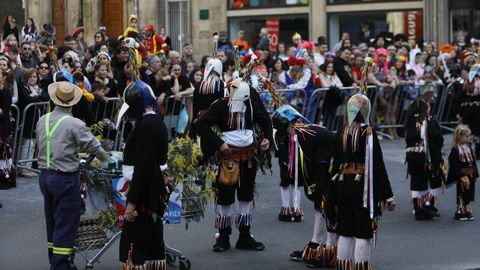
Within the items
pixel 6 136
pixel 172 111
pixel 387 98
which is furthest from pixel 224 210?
A: pixel 387 98

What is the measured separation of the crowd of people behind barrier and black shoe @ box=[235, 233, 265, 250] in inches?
86.9

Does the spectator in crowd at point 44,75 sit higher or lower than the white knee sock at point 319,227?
higher

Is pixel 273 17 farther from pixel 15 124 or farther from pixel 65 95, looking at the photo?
pixel 65 95

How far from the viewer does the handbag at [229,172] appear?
33.3 feet

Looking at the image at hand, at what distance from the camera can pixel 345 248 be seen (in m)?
8.73

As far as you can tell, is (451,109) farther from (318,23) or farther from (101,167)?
(101,167)

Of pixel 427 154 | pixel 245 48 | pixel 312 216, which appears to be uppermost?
pixel 245 48

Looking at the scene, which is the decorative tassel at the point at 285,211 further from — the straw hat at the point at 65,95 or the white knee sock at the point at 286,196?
the straw hat at the point at 65,95

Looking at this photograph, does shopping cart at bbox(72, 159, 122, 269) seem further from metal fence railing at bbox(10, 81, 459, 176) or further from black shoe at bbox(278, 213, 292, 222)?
metal fence railing at bbox(10, 81, 459, 176)

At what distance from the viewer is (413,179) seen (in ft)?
40.8

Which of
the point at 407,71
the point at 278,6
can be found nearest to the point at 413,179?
the point at 407,71

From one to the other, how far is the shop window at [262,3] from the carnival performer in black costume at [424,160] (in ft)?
55.3

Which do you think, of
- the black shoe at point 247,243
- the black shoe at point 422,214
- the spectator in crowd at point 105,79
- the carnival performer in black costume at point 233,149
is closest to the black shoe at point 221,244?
the carnival performer in black costume at point 233,149

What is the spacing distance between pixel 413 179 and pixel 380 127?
7.44 metres
